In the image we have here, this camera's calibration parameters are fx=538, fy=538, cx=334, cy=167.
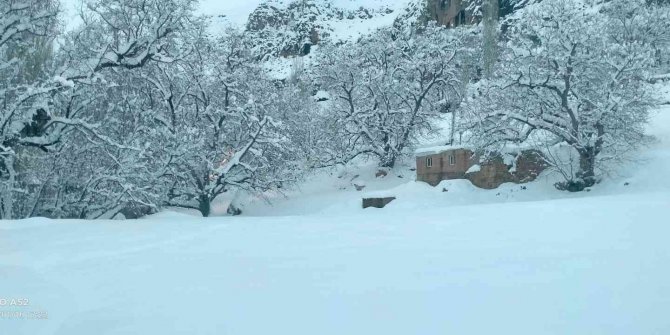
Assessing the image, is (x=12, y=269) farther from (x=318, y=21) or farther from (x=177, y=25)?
(x=318, y=21)

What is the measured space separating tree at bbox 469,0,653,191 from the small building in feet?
2.88

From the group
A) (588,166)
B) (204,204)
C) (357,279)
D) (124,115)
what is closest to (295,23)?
(204,204)

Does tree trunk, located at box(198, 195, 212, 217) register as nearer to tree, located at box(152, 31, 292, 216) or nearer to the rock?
tree, located at box(152, 31, 292, 216)

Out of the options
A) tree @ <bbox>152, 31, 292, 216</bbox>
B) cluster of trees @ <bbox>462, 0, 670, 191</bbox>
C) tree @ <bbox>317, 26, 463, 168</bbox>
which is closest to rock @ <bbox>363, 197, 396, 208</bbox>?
tree @ <bbox>152, 31, 292, 216</bbox>

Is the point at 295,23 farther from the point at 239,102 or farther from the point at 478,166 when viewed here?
the point at 478,166

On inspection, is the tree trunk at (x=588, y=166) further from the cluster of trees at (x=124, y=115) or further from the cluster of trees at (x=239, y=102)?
the cluster of trees at (x=124, y=115)

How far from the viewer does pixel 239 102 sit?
25.5 metres

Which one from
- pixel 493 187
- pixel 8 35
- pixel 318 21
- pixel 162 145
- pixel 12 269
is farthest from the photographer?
pixel 318 21

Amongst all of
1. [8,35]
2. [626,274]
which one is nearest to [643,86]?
[626,274]

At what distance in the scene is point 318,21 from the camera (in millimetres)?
88688

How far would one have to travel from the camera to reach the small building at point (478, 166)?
907 inches

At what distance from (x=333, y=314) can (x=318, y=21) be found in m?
88.8

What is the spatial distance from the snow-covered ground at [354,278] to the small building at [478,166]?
1546 cm

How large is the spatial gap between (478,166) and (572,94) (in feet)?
16.7
